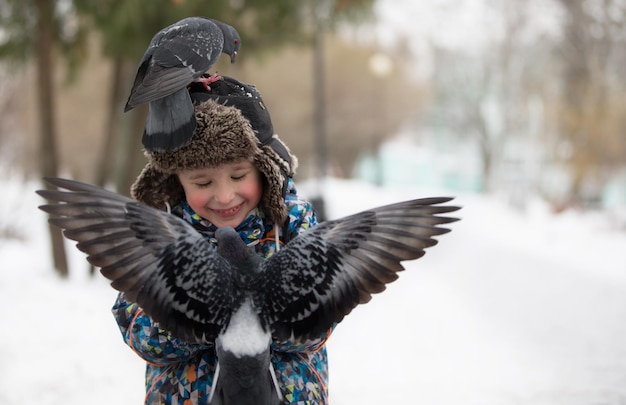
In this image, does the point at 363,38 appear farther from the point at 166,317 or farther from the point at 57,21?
the point at 166,317

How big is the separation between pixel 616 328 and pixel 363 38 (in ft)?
116

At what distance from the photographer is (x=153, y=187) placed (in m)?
2.19

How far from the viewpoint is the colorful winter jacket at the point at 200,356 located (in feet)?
6.35

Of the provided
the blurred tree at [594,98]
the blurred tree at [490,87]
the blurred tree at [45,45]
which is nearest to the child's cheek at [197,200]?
the blurred tree at [45,45]

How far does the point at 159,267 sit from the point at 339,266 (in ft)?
Answer: 1.53

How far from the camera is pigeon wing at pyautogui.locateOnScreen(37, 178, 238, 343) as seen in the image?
1.74m

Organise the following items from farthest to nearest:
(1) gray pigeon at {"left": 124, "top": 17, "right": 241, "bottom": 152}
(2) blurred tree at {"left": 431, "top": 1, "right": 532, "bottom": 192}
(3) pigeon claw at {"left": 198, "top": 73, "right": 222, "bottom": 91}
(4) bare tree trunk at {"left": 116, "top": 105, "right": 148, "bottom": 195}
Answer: (2) blurred tree at {"left": 431, "top": 1, "right": 532, "bottom": 192} < (4) bare tree trunk at {"left": 116, "top": 105, "right": 148, "bottom": 195} < (3) pigeon claw at {"left": 198, "top": 73, "right": 222, "bottom": 91} < (1) gray pigeon at {"left": 124, "top": 17, "right": 241, "bottom": 152}

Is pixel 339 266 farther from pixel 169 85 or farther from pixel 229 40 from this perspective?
pixel 229 40

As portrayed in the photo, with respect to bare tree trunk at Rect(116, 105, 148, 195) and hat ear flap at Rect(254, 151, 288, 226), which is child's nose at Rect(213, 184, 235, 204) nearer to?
hat ear flap at Rect(254, 151, 288, 226)

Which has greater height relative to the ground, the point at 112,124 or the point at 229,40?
the point at 229,40

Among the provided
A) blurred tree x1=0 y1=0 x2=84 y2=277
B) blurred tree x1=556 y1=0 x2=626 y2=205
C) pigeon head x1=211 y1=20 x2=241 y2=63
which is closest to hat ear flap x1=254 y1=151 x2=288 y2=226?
pigeon head x1=211 y1=20 x2=241 y2=63

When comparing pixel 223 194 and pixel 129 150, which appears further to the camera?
pixel 129 150

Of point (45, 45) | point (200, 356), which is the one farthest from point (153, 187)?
point (45, 45)

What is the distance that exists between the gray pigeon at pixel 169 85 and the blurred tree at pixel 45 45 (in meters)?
7.58
